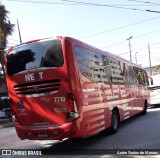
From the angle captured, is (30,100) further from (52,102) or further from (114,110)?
(114,110)

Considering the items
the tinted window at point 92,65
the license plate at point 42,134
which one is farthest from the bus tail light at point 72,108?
the tinted window at point 92,65

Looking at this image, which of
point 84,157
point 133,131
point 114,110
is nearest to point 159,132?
point 133,131

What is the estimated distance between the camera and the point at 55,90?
330 inches

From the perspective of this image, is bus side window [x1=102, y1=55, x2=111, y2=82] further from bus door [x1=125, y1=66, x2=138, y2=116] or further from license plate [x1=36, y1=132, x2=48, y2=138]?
license plate [x1=36, y1=132, x2=48, y2=138]

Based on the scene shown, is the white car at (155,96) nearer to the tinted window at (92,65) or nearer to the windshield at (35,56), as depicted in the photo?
the tinted window at (92,65)

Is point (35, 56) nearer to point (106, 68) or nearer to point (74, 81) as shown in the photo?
point (74, 81)

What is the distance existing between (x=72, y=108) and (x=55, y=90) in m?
0.70

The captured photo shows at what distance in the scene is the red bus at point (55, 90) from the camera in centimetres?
824

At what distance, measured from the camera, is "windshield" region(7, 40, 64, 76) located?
8.51 m

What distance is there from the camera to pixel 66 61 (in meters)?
8.33

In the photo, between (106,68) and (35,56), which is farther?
(106,68)

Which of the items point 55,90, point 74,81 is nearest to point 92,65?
point 74,81

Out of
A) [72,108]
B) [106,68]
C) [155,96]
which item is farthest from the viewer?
[155,96]

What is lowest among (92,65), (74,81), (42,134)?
(42,134)
